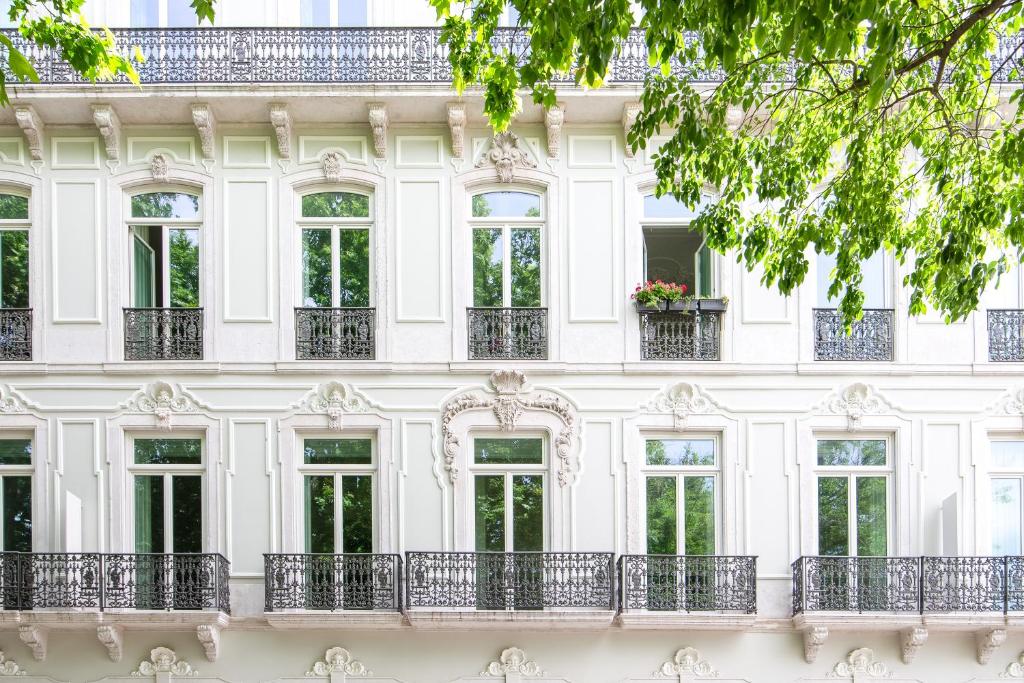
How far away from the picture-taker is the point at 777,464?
566 inches

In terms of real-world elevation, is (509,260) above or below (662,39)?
below

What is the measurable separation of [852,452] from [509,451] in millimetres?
4434

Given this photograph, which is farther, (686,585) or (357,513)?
(357,513)

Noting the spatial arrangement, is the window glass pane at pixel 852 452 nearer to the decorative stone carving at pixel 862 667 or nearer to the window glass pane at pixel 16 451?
the decorative stone carving at pixel 862 667

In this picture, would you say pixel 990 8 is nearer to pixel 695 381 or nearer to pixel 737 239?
pixel 737 239

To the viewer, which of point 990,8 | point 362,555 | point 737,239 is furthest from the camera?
point 362,555

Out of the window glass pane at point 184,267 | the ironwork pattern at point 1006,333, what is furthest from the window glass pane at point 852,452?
the window glass pane at point 184,267

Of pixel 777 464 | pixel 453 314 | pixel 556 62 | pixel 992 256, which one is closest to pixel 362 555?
pixel 453 314

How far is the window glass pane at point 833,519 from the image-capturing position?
14422mm

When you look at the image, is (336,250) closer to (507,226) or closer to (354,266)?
(354,266)

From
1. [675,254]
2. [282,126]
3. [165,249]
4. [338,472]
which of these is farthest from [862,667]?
[165,249]

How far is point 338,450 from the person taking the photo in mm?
14555

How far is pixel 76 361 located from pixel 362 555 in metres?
4.41

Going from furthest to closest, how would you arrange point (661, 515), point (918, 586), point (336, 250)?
point (336, 250)
point (661, 515)
point (918, 586)
